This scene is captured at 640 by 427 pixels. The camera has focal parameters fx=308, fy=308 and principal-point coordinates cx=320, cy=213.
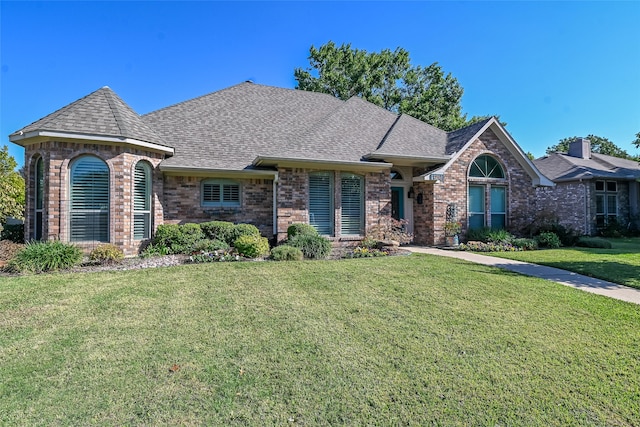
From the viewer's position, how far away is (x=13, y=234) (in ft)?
35.0

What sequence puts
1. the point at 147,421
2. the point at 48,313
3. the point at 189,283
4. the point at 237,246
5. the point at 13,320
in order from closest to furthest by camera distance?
the point at 147,421 → the point at 13,320 → the point at 48,313 → the point at 189,283 → the point at 237,246

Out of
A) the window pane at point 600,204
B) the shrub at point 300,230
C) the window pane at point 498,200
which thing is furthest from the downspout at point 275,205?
the window pane at point 600,204

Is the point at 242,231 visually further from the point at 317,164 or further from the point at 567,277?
the point at 567,277

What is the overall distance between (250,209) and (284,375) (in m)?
9.44

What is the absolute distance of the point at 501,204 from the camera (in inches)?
555

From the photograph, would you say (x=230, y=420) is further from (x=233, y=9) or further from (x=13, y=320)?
(x=233, y=9)

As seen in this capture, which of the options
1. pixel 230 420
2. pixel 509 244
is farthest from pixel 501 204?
pixel 230 420

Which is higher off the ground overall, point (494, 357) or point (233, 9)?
point (233, 9)

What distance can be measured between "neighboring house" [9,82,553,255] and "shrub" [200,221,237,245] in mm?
1046

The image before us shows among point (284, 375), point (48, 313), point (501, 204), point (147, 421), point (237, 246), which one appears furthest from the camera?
point (501, 204)

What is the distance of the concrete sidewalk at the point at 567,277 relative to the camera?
6.23 meters

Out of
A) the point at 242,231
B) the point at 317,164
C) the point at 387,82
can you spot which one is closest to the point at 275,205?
the point at 242,231

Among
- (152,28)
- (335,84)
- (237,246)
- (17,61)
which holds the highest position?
(335,84)

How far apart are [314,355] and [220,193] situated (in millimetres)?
9418
